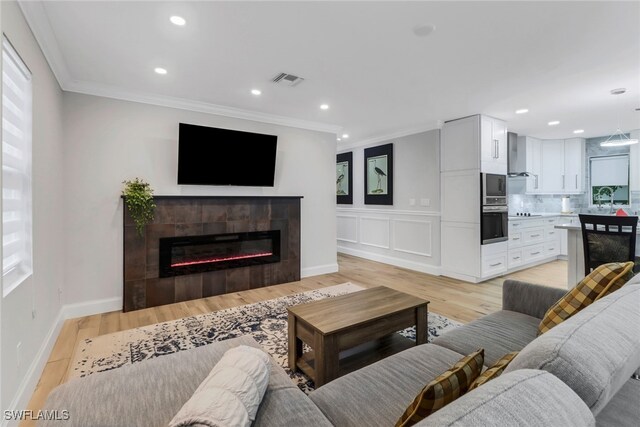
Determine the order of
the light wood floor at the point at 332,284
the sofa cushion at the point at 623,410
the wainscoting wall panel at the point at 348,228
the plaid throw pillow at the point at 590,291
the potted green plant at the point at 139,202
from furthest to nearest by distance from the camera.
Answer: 1. the wainscoting wall panel at the point at 348,228
2. the potted green plant at the point at 139,202
3. the light wood floor at the point at 332,284
4. the plaid throw pillow at the point at 590,291
5. the sofa cushion at the point at 623,410

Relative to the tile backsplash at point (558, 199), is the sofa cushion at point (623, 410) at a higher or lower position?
lower

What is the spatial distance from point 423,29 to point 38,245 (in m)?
3.31

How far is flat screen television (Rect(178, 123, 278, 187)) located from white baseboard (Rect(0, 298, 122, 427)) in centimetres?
161

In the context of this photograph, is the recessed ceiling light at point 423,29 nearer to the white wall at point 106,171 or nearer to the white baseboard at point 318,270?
the white wall at point 106,171

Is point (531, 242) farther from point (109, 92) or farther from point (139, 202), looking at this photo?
point (109, 92)

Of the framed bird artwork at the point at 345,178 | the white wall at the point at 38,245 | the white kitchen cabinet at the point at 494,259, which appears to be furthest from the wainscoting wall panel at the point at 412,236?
the white wall at the point at 38,245

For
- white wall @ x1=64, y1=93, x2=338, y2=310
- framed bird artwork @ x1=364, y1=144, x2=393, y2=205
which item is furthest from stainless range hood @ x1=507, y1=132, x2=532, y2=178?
white wall @ x1=64, y1=93, x2=338, y2=310

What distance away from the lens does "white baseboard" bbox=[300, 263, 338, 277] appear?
4887 millimetres

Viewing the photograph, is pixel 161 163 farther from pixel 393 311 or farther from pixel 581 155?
pixel 581 155

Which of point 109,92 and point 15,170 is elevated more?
point 109,92

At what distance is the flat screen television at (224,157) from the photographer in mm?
3766

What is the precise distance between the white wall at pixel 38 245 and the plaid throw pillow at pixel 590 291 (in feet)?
9.40

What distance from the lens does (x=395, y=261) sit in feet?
18.8

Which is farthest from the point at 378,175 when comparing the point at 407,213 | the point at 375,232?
the point at 375,232
